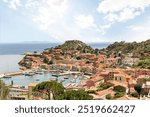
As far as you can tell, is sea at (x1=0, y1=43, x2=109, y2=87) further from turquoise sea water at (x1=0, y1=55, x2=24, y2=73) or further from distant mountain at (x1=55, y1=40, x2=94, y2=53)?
distant mountain at (x1=55, y1=40, x2=94, y2=53)

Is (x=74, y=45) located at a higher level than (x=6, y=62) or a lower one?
higher

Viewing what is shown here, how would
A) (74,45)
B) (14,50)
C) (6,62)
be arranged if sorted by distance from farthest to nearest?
(74,45)
(14,50)
(6,62)

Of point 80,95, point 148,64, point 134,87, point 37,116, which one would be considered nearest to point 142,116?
point 37,116

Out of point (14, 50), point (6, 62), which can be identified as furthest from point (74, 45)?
point (6, 62)

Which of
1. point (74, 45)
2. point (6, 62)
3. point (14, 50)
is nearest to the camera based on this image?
point (6, 62)

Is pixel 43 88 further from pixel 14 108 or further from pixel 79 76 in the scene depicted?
pixel 79 76

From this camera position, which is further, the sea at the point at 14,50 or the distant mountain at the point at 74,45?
the distant mountain at the point at 74,45

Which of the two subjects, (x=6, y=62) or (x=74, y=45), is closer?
(x=6, y=62)

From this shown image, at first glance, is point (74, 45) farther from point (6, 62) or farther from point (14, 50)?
point (6, 62)

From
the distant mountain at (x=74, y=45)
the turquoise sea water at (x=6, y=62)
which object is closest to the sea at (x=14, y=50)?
the turquoise sea water at (x=6, y=62)

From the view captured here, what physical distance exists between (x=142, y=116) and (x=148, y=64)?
7093mm

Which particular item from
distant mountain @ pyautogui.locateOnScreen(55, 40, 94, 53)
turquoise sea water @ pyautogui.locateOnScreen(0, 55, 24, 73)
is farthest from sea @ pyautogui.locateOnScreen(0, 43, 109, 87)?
distant mountain @ pyautogui.locateOnScreen(55, 40, 94, 53)

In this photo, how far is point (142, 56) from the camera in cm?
788

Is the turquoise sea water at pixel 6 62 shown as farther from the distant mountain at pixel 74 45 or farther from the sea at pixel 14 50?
the distant mountain at pixel 74 45
